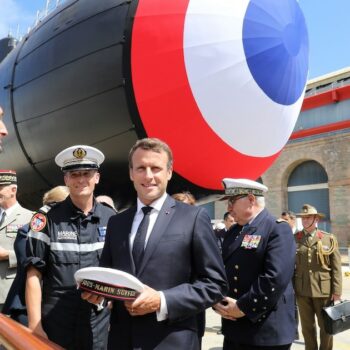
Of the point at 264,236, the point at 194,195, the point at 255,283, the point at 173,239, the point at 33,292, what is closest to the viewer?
the point at 173,239

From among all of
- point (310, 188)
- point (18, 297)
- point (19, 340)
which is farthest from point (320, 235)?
point (310, 188)

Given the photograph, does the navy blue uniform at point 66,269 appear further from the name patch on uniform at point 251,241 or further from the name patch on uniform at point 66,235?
the name patch on uniform at point 251,241

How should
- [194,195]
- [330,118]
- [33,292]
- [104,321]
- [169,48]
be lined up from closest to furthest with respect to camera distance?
1. [33,292]
2. [104,321]
3. [169,48]
4. [194,195]
5. [330,118]

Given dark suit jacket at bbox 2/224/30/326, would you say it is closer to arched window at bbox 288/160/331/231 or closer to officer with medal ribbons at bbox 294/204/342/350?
officer with medal ribbons at bbox 294/204/342/350

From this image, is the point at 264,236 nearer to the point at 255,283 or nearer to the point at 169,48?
the point at 255,283

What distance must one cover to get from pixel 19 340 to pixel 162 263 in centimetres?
51

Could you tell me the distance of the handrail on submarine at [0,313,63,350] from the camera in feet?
3.48

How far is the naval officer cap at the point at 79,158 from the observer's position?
2.08 metres

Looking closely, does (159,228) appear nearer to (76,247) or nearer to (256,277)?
(76,247)

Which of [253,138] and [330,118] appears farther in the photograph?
[330,118]

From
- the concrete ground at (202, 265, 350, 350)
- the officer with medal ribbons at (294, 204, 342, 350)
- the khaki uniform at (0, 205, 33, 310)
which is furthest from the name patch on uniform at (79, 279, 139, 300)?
the officer with medal ribbons at (294, 204, 342, 350)

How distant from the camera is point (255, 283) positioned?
84.0 inches

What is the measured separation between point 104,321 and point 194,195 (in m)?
1.33

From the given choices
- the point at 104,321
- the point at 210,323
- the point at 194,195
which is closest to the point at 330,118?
the point at 210,323
